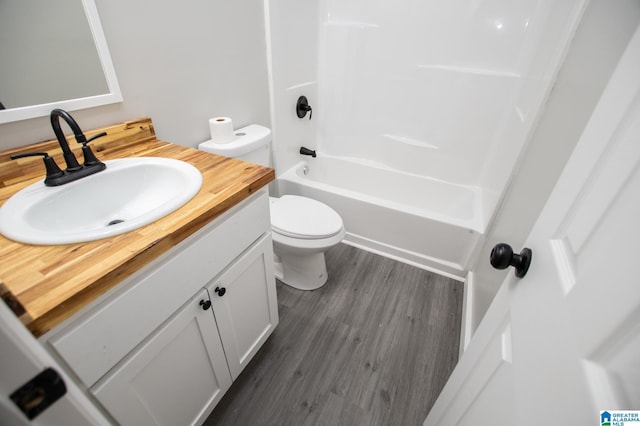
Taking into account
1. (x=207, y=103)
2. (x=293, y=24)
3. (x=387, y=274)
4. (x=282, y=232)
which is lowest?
(x=387, y=274)

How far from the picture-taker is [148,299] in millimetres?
642

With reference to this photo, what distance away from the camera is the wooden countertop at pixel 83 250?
470mm

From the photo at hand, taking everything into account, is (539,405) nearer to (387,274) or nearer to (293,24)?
(387,274)

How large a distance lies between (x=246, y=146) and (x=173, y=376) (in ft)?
3.22

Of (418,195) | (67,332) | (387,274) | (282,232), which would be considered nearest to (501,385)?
(67,332)

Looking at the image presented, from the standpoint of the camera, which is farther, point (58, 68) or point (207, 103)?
point (207, 103)

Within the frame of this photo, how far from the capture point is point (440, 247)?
175 centimetres

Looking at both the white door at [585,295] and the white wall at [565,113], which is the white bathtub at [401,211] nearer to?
the white wall at [565,113]

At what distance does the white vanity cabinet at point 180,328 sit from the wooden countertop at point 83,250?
0.16 ft

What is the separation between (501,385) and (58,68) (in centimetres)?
144

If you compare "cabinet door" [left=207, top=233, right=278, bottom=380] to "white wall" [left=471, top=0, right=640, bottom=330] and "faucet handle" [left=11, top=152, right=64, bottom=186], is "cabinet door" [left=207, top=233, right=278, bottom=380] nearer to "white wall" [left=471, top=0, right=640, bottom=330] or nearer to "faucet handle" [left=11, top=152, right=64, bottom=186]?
"faucet handle" [left=11, top=152, right=64, bottom=186]

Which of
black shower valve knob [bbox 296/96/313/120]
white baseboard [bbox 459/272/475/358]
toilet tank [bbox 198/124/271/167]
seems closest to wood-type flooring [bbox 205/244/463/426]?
white baseboard [bbox 459/272/475/358]

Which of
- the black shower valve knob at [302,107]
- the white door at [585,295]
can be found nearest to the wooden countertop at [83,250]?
the white door at [585,295]

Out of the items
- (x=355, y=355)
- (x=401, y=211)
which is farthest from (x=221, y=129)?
(x=355, y=355)
